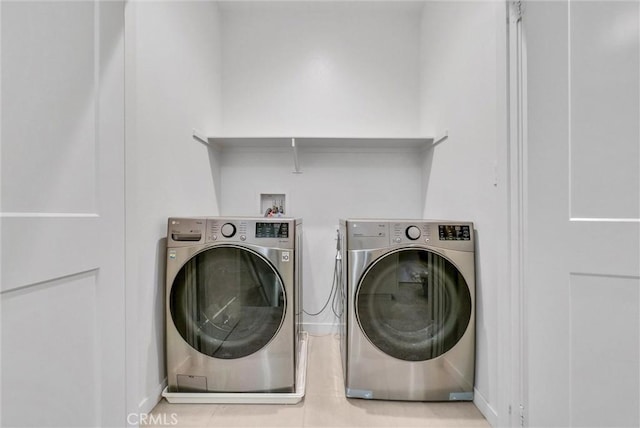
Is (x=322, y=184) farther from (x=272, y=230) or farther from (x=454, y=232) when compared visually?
(x=454, y=232)

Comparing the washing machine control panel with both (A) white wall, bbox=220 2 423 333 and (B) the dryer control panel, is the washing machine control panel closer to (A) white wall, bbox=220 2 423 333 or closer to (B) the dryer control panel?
(B) the dryer control panel

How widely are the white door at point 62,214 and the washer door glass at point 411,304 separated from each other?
1.04 metres

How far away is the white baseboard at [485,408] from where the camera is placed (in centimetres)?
124

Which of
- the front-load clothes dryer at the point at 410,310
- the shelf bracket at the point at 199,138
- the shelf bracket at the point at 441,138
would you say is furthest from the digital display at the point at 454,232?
the shelf bracket at the point at 199,138

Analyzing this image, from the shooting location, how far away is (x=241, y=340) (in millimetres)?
1425

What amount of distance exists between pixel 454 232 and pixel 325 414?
1100 millimetres

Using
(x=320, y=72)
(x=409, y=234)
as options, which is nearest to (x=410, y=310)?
(x=409, y=234)

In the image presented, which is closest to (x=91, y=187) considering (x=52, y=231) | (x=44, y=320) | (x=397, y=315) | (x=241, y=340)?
(x=52, y=231)

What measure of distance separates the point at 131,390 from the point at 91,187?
0.74m

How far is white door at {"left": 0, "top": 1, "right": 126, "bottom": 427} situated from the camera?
0.60 meters

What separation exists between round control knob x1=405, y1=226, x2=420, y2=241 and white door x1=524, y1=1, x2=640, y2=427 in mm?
473

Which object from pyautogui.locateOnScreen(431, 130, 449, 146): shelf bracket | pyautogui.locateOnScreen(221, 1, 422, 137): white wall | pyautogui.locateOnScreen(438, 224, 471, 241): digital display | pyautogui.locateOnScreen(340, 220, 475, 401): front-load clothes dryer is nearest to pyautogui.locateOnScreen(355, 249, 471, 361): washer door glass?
pyautogui.locateOnScreen(340, 220, 475, 401): front-load clothes dryer

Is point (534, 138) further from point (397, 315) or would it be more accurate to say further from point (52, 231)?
point (52, 231)

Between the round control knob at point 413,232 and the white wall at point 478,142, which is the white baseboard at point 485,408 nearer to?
the white wall at point 478,142
